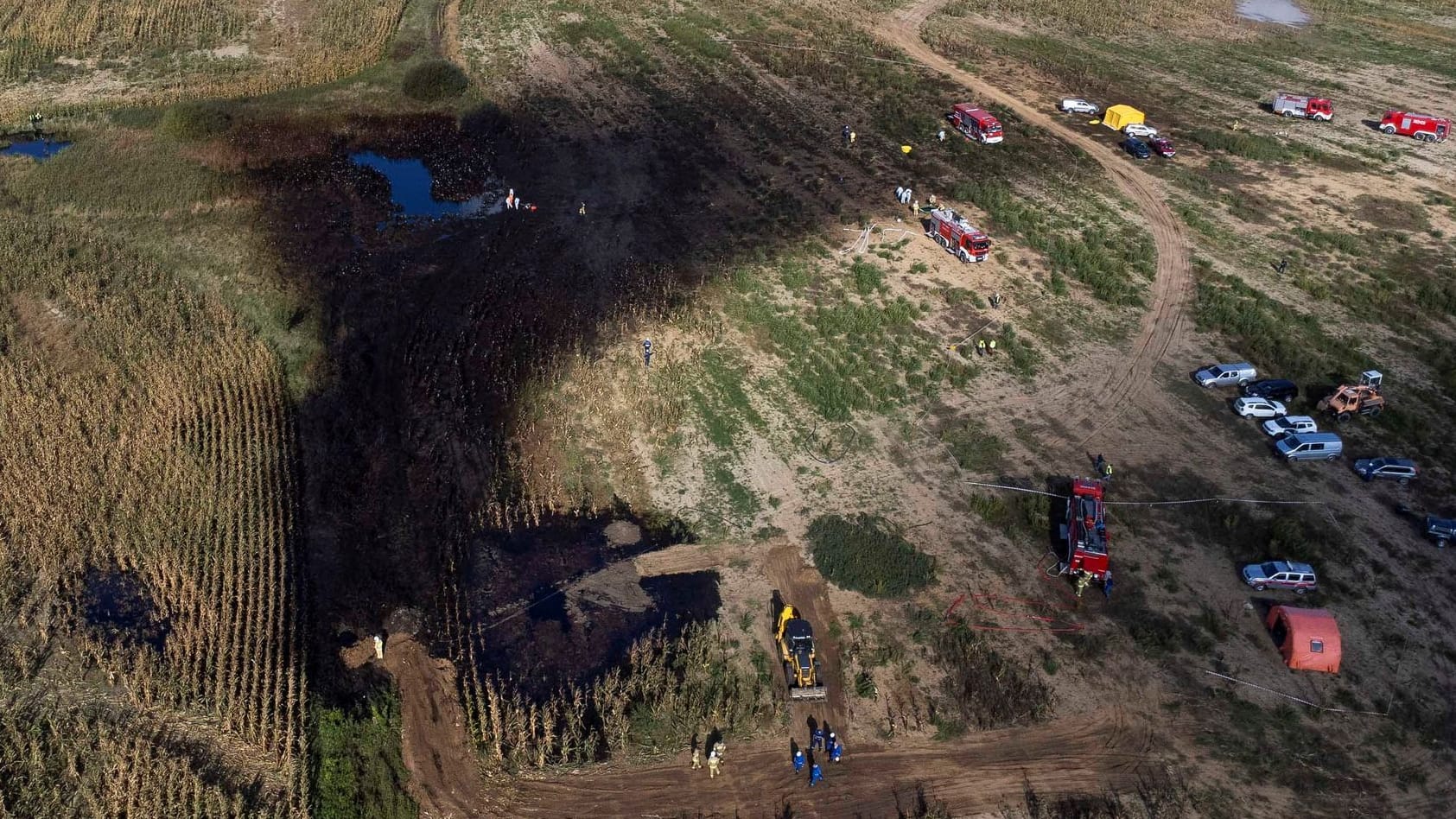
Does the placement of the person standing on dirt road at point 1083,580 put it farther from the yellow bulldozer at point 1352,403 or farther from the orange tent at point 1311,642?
the yellow bulldozer at point 1352,403

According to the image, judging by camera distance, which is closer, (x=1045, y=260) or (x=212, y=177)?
(x=1045, y=260)

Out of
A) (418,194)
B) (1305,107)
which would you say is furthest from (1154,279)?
(418,194)

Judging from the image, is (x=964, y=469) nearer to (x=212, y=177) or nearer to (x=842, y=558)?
(x=842, y=558)

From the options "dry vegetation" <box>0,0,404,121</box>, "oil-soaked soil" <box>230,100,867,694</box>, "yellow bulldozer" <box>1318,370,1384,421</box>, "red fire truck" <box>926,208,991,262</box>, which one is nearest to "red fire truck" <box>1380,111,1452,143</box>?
"red fire truck" <box>926,208,991,262</box>

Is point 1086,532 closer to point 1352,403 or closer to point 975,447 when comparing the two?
point 975,447

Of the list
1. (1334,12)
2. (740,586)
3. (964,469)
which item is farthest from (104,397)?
(1334,12)

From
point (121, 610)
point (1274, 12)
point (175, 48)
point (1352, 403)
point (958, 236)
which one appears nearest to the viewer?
point (121, 610)

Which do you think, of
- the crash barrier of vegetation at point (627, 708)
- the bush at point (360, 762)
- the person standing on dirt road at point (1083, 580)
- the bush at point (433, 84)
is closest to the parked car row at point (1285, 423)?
the person standing on dirt road at point (1083, 580)
